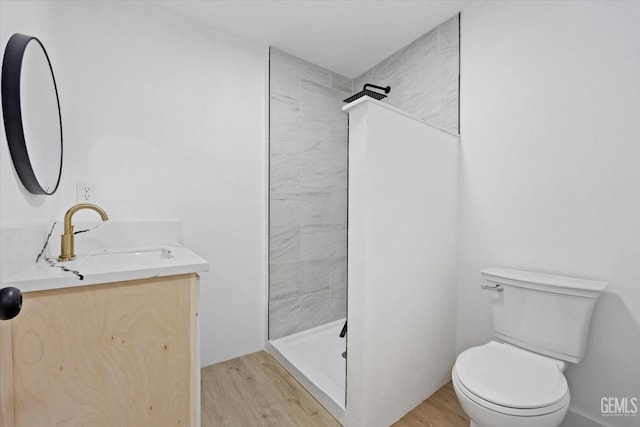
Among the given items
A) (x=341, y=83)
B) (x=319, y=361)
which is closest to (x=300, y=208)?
(x=319, y=361)

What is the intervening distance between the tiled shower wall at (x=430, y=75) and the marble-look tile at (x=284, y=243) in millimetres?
1353

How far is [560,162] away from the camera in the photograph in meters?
1.39

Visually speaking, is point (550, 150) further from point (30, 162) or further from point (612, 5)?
point (30, 162)

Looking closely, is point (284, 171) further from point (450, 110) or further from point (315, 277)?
point (450, 110)

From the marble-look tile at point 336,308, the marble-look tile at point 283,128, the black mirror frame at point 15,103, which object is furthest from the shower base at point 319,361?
the black mirror frame at point 15,103

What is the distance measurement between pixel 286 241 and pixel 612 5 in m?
2.22

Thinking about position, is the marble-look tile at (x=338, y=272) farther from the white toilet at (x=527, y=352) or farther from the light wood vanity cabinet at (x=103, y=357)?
the light wood vanity cabinet at (x=103, y=357)

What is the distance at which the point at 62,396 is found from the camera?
2.81 feet

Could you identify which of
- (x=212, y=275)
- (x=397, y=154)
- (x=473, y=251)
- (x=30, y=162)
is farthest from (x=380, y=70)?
(x=30, y=162)

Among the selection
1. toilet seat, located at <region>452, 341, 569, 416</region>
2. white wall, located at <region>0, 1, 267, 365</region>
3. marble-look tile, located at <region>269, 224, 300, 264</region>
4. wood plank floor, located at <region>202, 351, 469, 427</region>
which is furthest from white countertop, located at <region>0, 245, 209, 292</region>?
toilet seat, located at <region>452, 341, 569, 416</region>

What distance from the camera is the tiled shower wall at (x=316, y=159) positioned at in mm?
2012

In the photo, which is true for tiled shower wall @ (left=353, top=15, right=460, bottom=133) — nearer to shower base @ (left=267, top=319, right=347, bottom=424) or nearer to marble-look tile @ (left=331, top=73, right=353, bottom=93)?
marble-look tile @ (left=331, top=73, right=353, bottom=93)

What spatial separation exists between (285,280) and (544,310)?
64.7 inches

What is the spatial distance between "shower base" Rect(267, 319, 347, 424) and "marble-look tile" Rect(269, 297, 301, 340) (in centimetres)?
5
